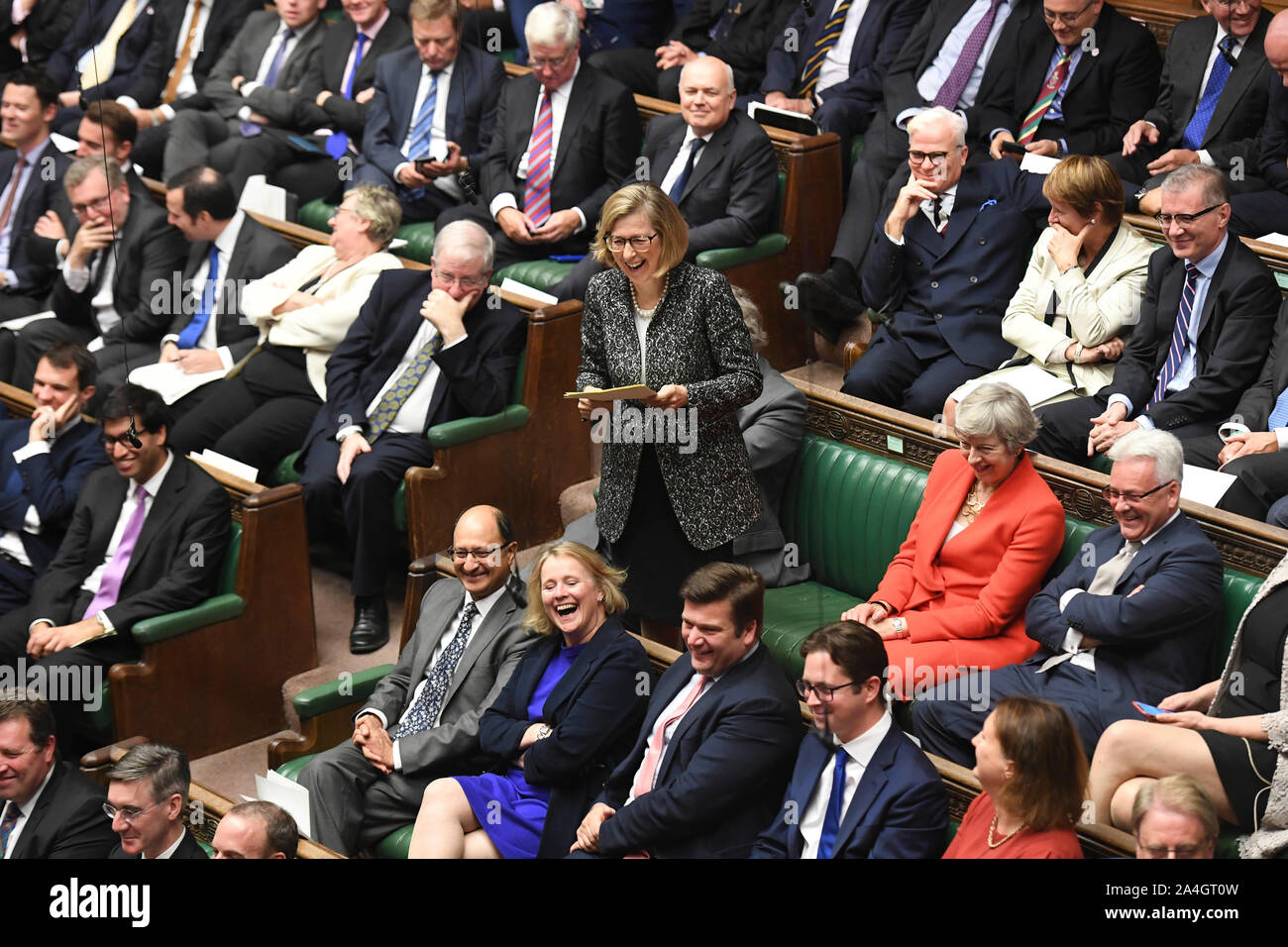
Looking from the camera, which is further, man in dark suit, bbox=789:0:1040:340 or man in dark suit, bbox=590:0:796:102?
man in dark suit, bbox=590:0:796:102

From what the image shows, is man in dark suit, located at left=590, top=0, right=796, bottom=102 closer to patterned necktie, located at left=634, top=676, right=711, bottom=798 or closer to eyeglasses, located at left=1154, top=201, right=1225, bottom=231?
eyeglasses, located at left=1154, top=201, right=1225, bottom=231

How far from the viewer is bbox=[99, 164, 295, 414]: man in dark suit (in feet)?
16.4

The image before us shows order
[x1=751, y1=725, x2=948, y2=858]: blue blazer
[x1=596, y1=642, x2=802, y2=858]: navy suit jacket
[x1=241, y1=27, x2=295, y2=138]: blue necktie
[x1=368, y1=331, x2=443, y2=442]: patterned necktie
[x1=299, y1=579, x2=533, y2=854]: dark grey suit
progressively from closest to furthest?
[x1=751, y1=725, x2=948, y2=858]: blue blazer, [x1=596, y1=642, x2=802, y2=858]: navy suit jacket, [x1=299, y1=579, x2=533, y2=854]: dark grey suit, [x1=368, y1=331, x2=443, y2=442]: patterned necktie, [x1=241, y1=27, x2=295, y2=138]: blue necktie

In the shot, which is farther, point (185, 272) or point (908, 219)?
point (185, 272)

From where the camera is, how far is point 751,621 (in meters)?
3.14

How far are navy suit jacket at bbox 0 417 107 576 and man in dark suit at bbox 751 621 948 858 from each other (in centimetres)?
229

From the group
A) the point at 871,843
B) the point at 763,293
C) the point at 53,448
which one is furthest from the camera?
the point at 763,293

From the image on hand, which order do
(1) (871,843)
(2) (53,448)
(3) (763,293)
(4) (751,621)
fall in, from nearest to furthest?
(1) (871,843), (4) (751,621), (2) (53,448), (3) (763,293)

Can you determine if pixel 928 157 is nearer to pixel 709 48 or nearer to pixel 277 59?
pixel 709 48

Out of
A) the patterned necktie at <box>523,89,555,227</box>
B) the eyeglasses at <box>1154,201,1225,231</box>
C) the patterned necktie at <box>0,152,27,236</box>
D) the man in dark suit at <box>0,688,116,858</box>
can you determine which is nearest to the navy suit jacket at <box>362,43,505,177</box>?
the patterned necktie at <box>523,89,555,227</box>

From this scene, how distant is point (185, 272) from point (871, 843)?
3074mm

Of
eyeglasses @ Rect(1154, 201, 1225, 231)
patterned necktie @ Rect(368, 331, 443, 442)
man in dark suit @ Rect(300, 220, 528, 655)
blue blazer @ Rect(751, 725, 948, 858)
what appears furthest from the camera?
patterned necktie @ Rect(368, 331, 443, 442)
